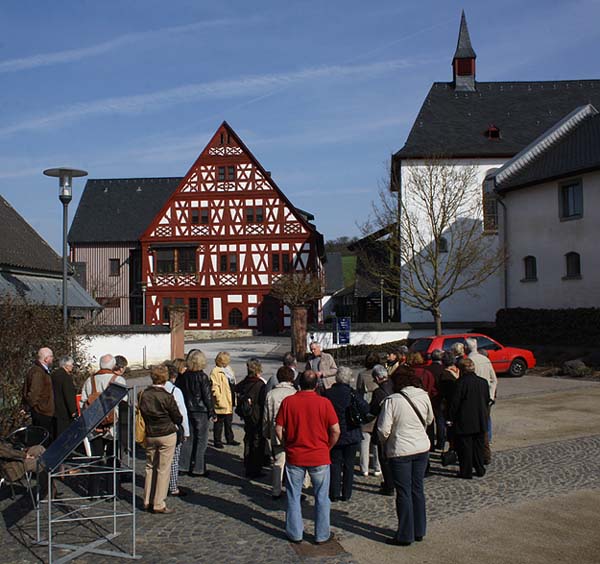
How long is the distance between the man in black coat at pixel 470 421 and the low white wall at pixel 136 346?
1888 cm

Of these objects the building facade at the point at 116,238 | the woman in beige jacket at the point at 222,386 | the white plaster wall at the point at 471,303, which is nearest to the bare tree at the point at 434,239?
the white plaster wall at the point at 471,303

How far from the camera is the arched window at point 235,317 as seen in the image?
5016 cm

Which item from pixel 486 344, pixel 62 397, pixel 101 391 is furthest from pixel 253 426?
pixel 486 344

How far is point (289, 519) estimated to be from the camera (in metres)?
6.88

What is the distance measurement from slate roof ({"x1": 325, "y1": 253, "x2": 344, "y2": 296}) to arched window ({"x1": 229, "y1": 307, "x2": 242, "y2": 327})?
16560mm

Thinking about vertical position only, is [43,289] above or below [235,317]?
above

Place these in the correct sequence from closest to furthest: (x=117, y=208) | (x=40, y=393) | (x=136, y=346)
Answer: (x=40, y=393) < (x=136, y=346) < (x=117, y=208)

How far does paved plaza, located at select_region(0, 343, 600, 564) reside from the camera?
6.55 meters

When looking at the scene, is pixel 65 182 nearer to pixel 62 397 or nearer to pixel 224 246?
pixel 62 397

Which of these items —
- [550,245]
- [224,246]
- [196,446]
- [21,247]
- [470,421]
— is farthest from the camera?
[224,246]

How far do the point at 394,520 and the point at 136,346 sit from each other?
2068 centimetres

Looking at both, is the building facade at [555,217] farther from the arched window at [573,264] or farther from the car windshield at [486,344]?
the car windshield at [486,344]

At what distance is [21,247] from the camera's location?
22.9 m

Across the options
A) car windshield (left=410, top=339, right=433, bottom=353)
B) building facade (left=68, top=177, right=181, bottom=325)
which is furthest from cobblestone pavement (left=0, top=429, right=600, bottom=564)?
building facade (left=68, top=177, right=181, bottom=325)
